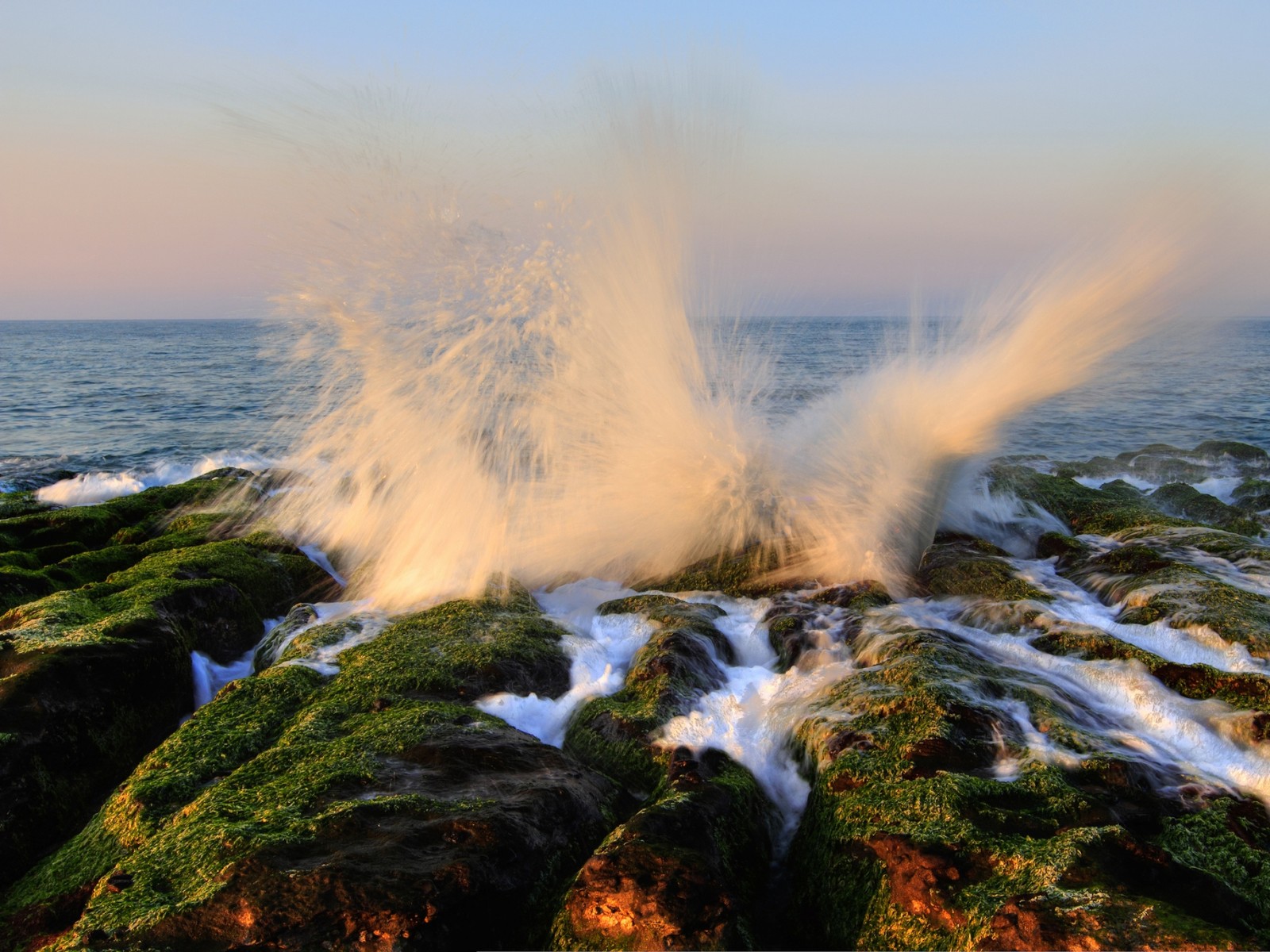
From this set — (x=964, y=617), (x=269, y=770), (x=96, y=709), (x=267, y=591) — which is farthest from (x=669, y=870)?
(x=267, y=591)

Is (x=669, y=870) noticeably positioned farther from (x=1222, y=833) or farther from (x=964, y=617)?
(x=964, y=617)

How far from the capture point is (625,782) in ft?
14.4

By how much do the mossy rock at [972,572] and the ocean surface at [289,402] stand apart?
48.7 inches

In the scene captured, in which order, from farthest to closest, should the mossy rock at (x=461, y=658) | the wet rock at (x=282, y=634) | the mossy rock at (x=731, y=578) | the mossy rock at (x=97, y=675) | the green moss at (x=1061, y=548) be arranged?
the green moss at (x=1061, y=548)
the mossy rock at (x=731, y=578)
the wet rock at (x=282, y=634)
the mossy rock at (x=461, y=658)
the mossy rock at (x=97, y=675)

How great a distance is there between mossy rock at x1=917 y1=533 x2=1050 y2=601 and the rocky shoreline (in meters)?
0.06

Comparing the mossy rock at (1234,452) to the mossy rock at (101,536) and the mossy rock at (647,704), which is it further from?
the mossy rock at (101,536)

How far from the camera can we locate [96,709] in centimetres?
469

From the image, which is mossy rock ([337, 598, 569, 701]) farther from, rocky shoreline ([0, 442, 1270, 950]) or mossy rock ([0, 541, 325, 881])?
mossy rock ([0, 541, 325, 881])

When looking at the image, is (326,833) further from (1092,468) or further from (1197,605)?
(1092,468)

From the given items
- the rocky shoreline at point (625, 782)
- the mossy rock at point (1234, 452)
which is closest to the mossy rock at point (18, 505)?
the rocky shoreline at point (625, 782)

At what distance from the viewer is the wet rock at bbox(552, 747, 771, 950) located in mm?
2920

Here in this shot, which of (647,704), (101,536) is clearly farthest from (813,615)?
(101,536)

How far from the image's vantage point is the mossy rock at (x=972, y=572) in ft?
22.3

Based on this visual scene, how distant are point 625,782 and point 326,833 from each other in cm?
166
